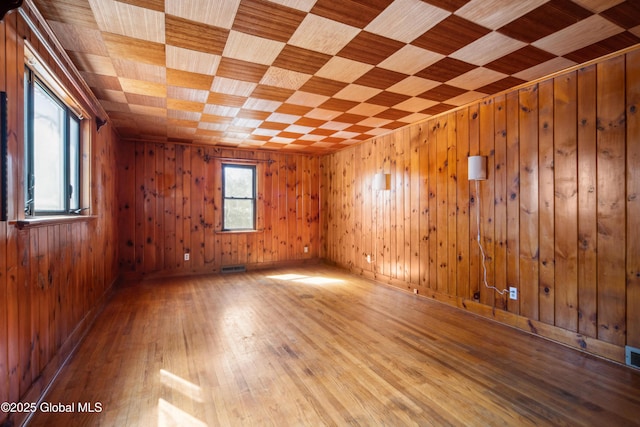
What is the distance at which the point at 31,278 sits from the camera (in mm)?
1773

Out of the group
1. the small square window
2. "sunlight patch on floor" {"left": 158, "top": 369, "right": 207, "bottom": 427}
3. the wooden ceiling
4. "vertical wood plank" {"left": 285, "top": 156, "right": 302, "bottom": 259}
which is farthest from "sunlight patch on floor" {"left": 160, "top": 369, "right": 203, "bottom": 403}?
"vertical wood plank" {"left": 285, "top": 156, "right": 302, "bottom": 259}

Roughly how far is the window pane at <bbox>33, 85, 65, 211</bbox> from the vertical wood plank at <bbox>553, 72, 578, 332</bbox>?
4020 mm

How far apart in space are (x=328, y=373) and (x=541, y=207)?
2401mm

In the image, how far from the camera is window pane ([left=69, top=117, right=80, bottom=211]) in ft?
9.02

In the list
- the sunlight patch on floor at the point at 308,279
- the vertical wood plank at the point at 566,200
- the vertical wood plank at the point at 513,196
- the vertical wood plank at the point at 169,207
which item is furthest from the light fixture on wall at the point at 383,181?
the vertical wood plank at the point at 169,207

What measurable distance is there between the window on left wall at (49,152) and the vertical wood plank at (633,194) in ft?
13.3

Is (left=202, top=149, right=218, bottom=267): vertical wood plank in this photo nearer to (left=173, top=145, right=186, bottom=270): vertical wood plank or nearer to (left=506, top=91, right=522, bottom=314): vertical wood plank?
(left=173, top=145, right=186, bottom=270): vertical wood plank

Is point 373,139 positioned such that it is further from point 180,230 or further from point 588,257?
point 180,230

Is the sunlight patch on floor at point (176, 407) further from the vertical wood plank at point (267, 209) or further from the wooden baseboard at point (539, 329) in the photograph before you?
the vertical wood plank at point (267, 209)

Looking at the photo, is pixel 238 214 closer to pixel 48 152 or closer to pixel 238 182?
pixel 238 182

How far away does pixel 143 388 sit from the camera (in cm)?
195

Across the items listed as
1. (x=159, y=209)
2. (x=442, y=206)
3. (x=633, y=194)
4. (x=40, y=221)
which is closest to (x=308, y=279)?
(x=442, y=206)

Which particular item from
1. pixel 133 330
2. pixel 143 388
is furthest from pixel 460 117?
pixel 133 330

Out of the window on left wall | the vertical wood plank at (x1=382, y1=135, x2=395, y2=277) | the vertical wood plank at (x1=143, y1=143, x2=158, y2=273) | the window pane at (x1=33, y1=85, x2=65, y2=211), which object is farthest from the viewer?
the vertical wood plank at (x1=143, y1=143, x2=158, y2=273)
